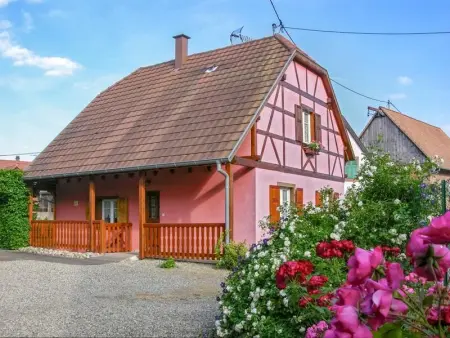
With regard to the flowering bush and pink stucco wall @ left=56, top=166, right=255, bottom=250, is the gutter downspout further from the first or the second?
the flowering bush

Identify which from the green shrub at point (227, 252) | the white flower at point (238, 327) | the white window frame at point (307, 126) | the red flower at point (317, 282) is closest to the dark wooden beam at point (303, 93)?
the white window frame at point (307, 126)

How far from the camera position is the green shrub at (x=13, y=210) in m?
16.1

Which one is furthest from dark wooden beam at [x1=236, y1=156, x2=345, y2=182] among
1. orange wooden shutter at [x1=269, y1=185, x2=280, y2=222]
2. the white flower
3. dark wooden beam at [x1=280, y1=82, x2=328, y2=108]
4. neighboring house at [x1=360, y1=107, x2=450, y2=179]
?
neighboring house at [x1=360, y1=107, x2=450, y2=179]

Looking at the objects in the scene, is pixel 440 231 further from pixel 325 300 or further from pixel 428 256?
pixel 325 300

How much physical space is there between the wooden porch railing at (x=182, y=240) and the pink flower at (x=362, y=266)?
1073cm

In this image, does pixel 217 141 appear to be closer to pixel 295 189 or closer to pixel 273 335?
pixel 295 189

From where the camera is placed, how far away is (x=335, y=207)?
5.82 m

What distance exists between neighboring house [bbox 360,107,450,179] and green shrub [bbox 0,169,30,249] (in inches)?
879

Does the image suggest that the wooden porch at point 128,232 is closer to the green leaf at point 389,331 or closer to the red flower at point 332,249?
the red flower at point 332,249

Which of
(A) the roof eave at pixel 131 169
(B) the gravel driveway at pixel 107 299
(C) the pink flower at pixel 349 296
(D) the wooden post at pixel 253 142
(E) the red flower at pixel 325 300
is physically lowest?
(B) the gravel driveway at pixel 107 299

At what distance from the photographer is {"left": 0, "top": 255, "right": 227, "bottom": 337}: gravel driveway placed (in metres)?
5.81

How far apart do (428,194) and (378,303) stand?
445 cm

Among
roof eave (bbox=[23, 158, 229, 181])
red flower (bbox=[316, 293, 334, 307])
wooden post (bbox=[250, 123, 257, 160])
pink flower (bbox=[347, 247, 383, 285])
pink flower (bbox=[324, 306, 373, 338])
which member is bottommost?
red flower (bbox=[316, 293, 334, 307])

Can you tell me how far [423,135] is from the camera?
35719 millimetres
